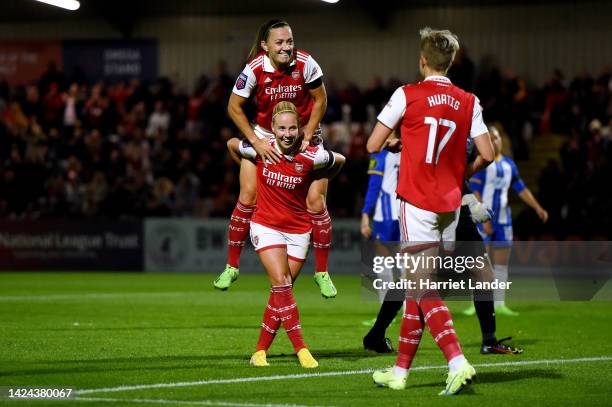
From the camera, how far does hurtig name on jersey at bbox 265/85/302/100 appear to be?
9586 mm

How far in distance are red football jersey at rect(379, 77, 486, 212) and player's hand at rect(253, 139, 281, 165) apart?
5.42 ft

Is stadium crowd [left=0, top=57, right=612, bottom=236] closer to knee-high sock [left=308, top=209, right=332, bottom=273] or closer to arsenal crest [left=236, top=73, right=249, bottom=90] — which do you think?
knee-high sock [left=308, top=209, right=332, bottom=273]

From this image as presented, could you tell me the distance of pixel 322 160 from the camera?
29.7ft

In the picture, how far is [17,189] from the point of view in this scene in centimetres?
2662

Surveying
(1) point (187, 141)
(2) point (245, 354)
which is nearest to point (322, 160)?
(2) point (245, 354)

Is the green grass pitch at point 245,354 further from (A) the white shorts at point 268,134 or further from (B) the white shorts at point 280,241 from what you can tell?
(A) the white shorts at point 268,134

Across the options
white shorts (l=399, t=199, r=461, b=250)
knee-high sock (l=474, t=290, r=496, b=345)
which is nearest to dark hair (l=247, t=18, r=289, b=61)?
Answer: white shorts (l=399, t=199, r=461, b=250)

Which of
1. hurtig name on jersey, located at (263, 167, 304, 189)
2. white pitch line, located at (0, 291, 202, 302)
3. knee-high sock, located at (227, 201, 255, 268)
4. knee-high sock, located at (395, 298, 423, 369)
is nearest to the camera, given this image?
knee-high sock, located at (395, 298, 423, 369)

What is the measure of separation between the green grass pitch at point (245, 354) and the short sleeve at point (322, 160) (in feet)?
5.22

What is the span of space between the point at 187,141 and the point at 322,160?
61.2ft

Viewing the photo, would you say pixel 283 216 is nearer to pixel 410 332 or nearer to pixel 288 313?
pixel 288 313

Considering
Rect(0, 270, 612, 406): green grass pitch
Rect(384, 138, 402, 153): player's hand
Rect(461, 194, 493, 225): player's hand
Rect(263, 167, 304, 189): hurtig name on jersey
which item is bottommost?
Rect(0, 270, 612, 406): green grass pitch

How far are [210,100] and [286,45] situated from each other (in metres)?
19.3

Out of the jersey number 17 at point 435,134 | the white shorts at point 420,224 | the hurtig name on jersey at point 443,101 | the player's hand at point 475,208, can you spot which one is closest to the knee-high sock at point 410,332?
the white shorts at point 420,224
